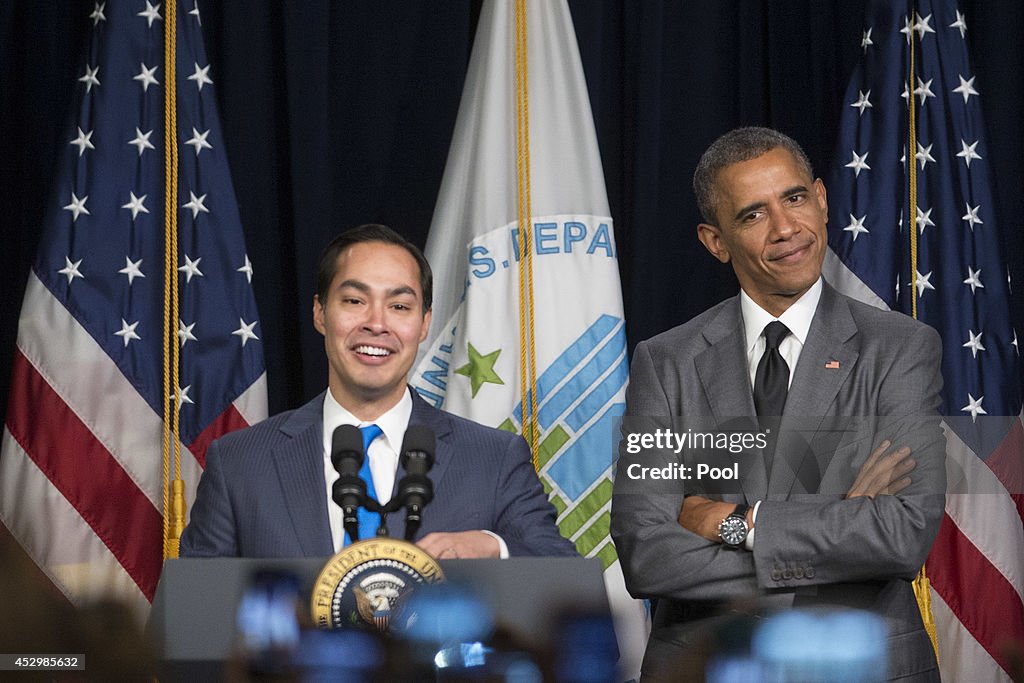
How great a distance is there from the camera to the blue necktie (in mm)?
2430

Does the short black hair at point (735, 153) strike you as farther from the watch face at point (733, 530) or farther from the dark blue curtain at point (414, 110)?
the dark blue curtain at point (414, 110)

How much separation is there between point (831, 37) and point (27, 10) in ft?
8.26

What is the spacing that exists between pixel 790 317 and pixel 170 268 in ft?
5.88

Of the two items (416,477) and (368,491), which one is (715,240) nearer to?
(368,491)

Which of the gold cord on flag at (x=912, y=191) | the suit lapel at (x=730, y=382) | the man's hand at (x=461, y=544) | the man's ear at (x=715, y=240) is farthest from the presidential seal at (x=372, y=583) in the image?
the gold cord on flag at (x=912, y=191)

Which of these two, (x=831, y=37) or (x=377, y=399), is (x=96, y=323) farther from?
(x=831, y=37)

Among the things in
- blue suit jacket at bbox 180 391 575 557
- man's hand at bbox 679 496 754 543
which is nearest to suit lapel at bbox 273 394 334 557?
blue suit jacket at bbox 180 391 575 557

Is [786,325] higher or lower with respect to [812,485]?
higher

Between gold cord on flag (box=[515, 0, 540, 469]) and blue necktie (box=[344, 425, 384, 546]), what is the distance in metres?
1.17

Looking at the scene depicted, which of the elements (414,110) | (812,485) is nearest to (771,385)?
(812,485)

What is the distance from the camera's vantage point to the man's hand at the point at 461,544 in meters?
2.22

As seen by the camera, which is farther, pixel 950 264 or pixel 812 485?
pixel 950 264

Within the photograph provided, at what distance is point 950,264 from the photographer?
392 centimetres

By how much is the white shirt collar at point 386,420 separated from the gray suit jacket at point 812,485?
46 centimetres
